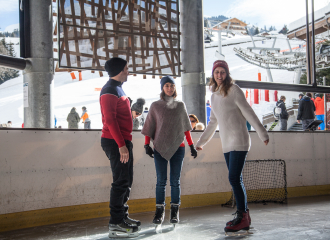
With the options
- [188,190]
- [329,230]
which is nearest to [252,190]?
[188,190]

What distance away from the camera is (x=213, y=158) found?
17.2 ft

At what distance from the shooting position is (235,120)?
3.11 meters

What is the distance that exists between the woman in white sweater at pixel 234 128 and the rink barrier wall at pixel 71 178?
177cm

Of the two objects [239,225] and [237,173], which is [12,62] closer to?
[237,173]

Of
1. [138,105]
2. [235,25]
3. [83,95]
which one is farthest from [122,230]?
[235,25]

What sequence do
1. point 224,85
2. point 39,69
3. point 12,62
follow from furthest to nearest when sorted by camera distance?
point 39,69 < point 12,62 < point 224,85

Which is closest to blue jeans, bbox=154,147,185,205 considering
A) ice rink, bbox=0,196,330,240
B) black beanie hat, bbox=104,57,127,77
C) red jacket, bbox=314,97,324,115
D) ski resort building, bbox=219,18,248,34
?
ice rink, bbox=0,196,330,240

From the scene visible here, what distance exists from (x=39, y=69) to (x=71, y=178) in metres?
2.09

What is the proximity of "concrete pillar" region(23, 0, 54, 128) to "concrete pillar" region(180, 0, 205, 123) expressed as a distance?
263 centimetres

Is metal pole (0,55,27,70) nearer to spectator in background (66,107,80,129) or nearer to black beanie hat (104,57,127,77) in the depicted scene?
black beanie hat (104,57,127,77)

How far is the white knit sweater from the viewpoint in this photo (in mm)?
3072

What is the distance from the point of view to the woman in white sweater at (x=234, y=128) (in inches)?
120

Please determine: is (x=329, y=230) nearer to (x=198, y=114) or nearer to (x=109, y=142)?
(x=109, y=142)

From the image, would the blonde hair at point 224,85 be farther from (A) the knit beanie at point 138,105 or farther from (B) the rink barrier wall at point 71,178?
(A) the knit beanie at point 138,105
